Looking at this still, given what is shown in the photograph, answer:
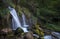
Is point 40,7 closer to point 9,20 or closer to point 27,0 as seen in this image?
point 27,0

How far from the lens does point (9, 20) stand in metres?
12.8

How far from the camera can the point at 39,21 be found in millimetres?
16922

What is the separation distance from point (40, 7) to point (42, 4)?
81 centimetres

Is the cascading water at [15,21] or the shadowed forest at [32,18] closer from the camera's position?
the shadowed forest at [32,18]

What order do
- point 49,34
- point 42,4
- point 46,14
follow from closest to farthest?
point 49,34
point 46,14
point 42,4

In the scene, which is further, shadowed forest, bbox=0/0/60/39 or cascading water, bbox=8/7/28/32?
cascading water, bbox=8/7/28/32

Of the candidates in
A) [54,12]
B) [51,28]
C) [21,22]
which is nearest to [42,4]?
[54,12]

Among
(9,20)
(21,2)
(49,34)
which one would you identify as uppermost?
(21,2)

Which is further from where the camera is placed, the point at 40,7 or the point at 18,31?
the point at 40,7

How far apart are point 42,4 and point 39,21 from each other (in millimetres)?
3850

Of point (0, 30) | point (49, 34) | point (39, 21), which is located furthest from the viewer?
point (39, 21)

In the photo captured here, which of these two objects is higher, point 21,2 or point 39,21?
point 21,2

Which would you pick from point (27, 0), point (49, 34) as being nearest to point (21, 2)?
point (27, 0)

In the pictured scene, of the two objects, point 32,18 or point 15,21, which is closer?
point 15,21
